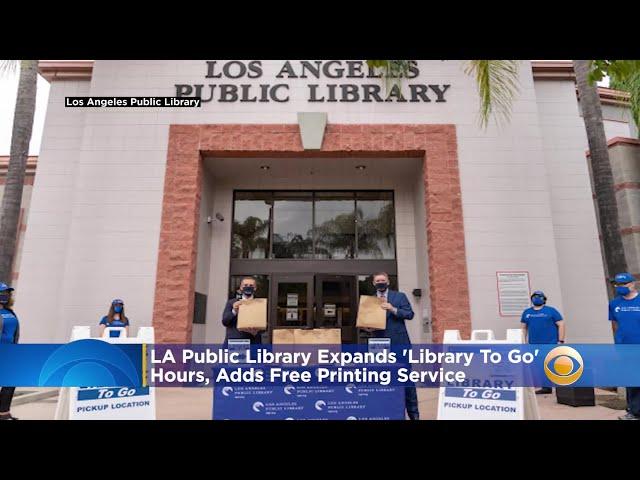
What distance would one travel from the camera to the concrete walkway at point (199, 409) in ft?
19.2

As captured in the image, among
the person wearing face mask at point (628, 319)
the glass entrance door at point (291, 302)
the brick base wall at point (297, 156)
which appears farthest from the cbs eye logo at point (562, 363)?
the glass entrance door at point (291, 302)

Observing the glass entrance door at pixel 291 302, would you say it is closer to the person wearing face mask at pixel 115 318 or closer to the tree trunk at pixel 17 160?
the person wearing face mask at pixel 115 318

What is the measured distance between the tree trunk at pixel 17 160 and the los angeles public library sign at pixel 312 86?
309 centimetres

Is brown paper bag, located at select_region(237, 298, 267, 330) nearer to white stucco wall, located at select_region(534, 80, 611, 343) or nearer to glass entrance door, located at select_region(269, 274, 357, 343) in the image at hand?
glass entrance door, located at select_region(269, 274, 357, 343)

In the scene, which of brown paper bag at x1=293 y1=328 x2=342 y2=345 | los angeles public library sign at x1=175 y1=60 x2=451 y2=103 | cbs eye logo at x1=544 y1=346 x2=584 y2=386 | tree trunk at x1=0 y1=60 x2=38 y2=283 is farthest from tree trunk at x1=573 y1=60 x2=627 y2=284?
tree trunk at x1=0 y1=60 x2=38 y2=283

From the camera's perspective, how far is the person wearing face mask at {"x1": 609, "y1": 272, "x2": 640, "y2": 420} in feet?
17.7

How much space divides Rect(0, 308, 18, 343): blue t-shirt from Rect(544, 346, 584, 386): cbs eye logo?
689cm

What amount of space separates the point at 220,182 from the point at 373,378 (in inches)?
340

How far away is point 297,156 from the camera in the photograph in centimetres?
1040

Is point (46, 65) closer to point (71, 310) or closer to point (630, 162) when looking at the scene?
point (71, 310)

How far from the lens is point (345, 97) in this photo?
10.3m

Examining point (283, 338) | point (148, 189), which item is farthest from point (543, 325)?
point (148, 189)

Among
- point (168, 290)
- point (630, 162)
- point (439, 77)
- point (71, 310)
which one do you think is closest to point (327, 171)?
point (439, 77)

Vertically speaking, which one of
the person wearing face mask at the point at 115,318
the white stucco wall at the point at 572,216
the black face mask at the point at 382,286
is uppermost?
the white stucco wall at the point at 572,216
